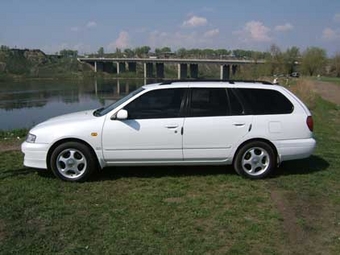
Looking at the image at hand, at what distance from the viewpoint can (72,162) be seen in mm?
5941

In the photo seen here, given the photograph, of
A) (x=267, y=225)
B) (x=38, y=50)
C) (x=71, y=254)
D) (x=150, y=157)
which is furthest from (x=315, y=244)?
(x=38, y=50)

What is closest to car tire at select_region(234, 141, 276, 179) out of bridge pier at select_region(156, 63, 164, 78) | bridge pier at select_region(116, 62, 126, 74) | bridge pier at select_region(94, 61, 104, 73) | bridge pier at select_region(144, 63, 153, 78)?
bridge pier at select_region(144, 63, 153, 78)

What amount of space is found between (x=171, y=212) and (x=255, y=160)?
2.01 meters

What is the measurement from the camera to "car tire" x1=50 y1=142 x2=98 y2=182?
5.91m

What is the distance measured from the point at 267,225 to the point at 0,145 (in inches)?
278

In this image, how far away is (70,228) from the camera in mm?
4285

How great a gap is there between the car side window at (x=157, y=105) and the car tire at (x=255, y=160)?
1.18 meters

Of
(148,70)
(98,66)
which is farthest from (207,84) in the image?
(98,66)

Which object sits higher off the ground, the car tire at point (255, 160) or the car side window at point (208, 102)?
the car side window at point (208, 102)

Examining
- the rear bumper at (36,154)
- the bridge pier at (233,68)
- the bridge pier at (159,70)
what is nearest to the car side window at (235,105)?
the rear bumper at (36,154)

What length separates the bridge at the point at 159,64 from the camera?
96.6 metres

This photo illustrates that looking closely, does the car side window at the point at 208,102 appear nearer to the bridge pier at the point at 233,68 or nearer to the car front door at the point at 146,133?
the car front door at the point at 146,133

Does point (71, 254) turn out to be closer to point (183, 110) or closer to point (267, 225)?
point (267, 225)

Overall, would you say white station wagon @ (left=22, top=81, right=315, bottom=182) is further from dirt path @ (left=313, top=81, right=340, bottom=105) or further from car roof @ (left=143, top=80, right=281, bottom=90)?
dirt path @ (left=313, top=81, right=340, bottom=105)
